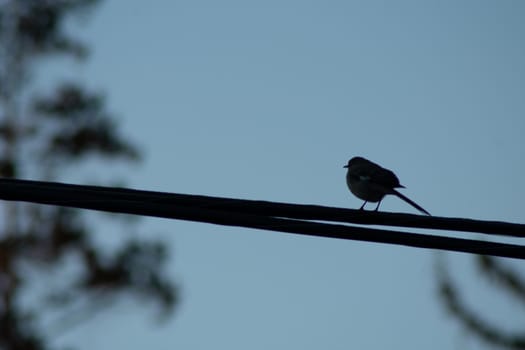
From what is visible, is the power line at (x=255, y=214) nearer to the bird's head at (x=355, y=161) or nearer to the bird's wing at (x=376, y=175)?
the bird's wing at (x=376, y=175)

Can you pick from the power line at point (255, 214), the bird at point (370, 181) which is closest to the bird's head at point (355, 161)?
the bird at point (370, 181)

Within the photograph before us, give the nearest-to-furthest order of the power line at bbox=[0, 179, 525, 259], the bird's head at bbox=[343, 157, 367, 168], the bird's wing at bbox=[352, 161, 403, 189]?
the power line at bbox=[0, 179, 525, 259] < the bird's wing at bbox=[352, 161, 403, 189] < the bird's head at bbox=[343, 157, 367, 168]

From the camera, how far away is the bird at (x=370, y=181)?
28.1 ft

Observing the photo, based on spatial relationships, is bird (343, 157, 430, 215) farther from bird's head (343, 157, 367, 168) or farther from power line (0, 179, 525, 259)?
power line (0, 179, 525, 259)

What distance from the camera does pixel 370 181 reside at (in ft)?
29.2

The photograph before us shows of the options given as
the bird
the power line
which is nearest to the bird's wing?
the bird

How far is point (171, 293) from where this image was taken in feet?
59.0

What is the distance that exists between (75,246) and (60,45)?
4540 millimetres

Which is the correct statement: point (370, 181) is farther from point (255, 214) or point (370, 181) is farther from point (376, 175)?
point (255, 214)

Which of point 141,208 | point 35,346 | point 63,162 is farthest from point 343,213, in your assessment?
point 63,162

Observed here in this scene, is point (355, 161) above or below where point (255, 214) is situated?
above

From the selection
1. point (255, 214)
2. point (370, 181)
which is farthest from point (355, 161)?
point (255, 214)

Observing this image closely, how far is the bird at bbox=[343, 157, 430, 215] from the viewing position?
857cm

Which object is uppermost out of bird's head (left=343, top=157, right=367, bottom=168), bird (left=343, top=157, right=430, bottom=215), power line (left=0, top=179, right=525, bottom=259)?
bird's head (left=343, top=157, right=367, bottom=168)
